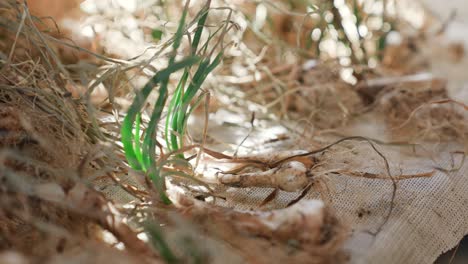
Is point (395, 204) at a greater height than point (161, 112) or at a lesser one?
lesser

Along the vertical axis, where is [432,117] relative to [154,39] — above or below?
below

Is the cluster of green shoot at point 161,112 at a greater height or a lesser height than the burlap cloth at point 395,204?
greater

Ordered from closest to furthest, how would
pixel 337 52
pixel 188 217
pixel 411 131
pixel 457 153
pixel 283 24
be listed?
pixel 188 217 → pixel 457 153 → pixel 411 131 → pixel 337 52 → pixel 283 24

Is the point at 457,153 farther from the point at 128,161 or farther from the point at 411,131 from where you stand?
the point at 128,161

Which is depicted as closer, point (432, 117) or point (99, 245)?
point (99, 245)

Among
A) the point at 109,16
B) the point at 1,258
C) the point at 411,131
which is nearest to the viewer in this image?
the point at 1,258

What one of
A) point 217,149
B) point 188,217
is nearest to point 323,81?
point 217,149

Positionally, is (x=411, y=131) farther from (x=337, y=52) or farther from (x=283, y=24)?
(x=283, y=24)

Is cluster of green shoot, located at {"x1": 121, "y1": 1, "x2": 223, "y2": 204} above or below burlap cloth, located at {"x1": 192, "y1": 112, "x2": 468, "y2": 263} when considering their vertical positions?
above

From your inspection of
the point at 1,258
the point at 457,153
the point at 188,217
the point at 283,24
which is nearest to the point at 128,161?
the point at 188,217
